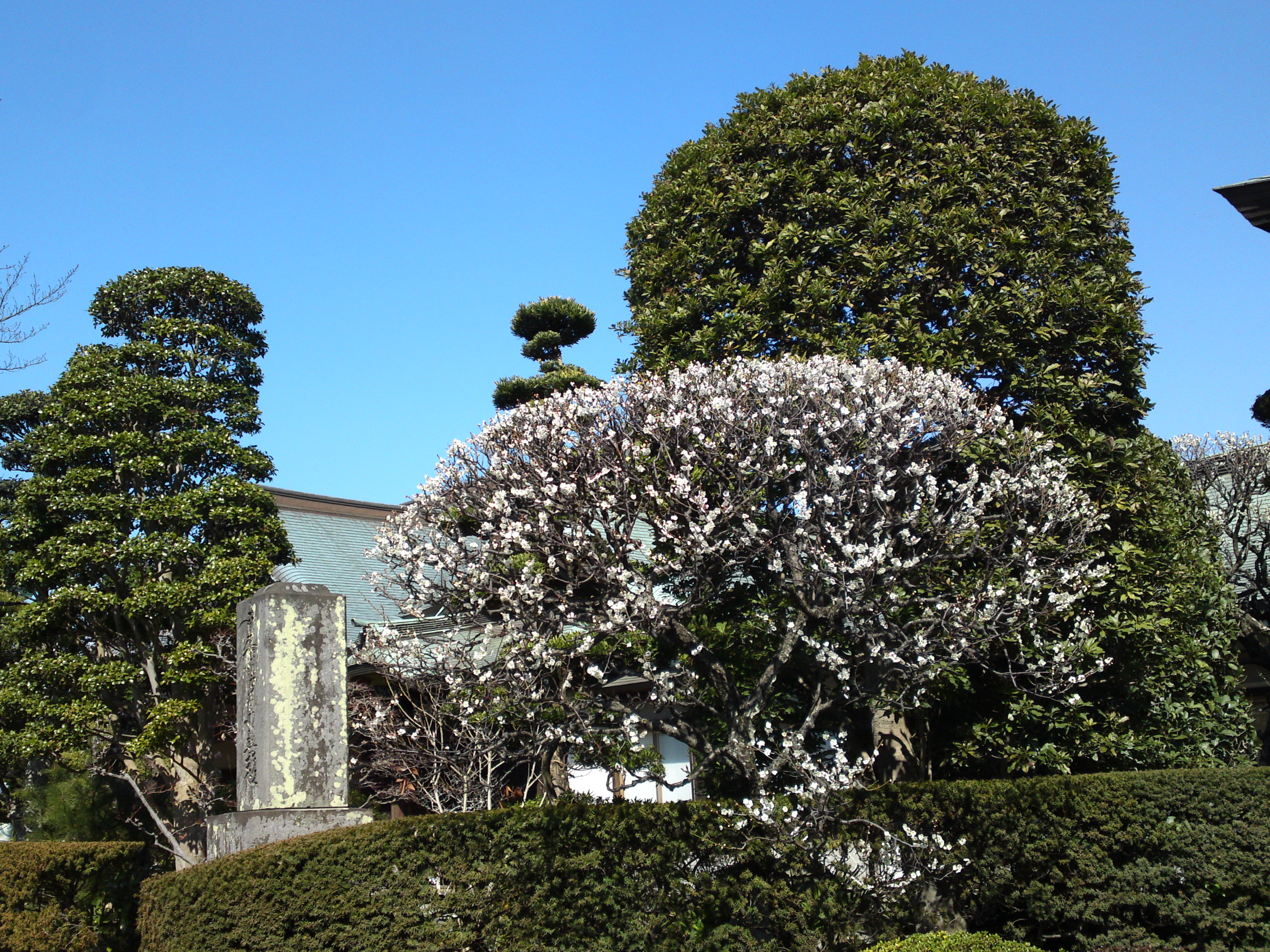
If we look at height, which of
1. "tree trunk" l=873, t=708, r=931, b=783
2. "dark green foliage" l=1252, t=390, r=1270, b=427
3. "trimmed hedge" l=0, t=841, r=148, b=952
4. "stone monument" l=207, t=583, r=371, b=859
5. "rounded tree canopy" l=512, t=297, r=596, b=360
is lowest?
"trimmed hedge" l=0, t=841, r=148, b=952

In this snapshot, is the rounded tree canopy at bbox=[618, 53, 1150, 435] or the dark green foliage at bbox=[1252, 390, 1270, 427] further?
the rounded tree canopy at bbox=[618, 53, 1150, 435]

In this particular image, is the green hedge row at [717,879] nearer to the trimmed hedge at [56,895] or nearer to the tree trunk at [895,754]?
the tree trunk at [895,754]

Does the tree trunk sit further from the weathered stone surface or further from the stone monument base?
the weathered stone surface

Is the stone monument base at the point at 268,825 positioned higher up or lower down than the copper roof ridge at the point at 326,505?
lower down

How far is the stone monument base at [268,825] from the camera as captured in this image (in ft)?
24.7

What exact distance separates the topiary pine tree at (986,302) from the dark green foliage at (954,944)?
246 centimetres

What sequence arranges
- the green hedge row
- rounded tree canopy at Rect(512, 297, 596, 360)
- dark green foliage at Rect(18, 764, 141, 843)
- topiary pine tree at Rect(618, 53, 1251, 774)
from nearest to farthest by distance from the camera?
the green hedge row
topiary pine tree at Rect(618, 53, 1251, 774)
dark green foliage at Rect(18, 764, 141, 843)
rounded tree canopy at Rect(512, 297, 596, 360)

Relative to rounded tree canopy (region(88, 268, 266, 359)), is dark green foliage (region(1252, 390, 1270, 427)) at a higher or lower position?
lower

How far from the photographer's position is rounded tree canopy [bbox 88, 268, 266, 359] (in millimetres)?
14570

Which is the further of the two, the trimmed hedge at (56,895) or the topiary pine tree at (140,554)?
the topiary pine tree at (140,554)

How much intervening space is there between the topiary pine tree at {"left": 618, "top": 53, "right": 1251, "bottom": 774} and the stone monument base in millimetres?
5663

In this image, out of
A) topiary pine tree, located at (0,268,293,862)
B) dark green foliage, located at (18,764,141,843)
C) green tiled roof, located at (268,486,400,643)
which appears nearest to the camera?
topiary pine tree, located at (0,268,293,862)

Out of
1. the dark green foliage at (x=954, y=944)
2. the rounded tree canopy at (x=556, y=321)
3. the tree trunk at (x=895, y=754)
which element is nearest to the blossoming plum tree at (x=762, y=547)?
the tree trunk at (x=895, y=754)

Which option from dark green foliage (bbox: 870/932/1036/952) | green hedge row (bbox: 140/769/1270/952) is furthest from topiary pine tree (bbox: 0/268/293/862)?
dark green foliage (bbox: 870/932/1036/952)
